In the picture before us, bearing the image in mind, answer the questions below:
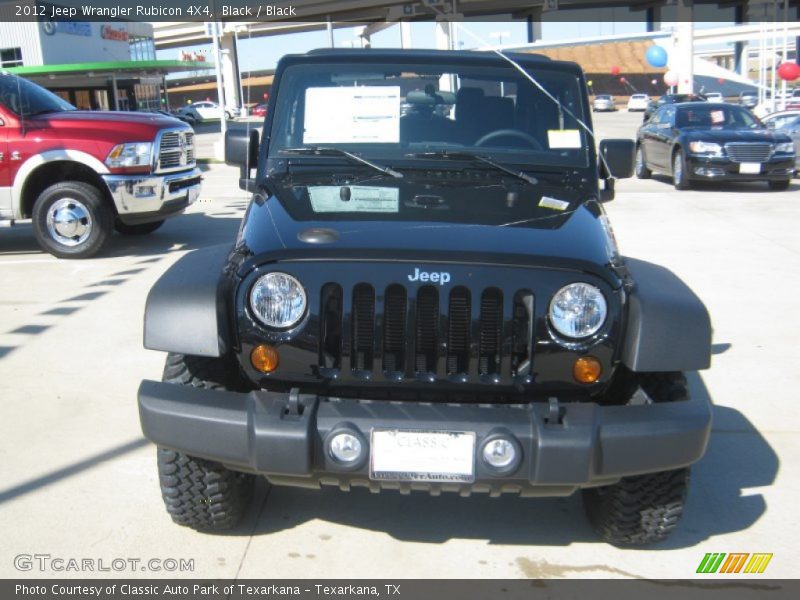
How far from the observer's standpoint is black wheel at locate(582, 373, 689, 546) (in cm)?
332

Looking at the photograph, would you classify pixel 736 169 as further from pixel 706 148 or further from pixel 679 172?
pixel 679 172

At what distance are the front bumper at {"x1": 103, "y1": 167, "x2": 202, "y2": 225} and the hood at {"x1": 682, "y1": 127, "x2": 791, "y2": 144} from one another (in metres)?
8.76

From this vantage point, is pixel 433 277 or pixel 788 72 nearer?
pixel 433 277

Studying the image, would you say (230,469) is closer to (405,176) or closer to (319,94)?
(405,176)

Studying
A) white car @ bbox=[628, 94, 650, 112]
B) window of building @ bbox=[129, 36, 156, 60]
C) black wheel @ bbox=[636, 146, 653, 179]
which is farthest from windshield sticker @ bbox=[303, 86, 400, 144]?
white car @ bbox=[628, 94, 650, 112]

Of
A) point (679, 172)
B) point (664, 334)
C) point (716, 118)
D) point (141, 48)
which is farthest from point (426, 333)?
point (141, 48)

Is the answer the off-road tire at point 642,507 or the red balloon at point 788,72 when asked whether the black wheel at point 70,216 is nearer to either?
the off-road tire at point 642,507

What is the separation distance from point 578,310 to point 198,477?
59.6 inches

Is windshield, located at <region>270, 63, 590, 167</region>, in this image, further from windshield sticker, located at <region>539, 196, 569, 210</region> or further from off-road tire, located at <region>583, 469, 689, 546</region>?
off-road tire, located at <region>583, 469, 689, 546</region>

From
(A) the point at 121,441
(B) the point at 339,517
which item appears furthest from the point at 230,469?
(A) the point at 121,441

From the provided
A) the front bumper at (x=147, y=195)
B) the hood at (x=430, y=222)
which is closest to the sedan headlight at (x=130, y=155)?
the front bumper at (x=147, y=195)

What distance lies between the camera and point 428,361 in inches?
125

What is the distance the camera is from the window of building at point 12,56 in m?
45.6

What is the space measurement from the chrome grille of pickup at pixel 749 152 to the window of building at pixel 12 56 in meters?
40.5
